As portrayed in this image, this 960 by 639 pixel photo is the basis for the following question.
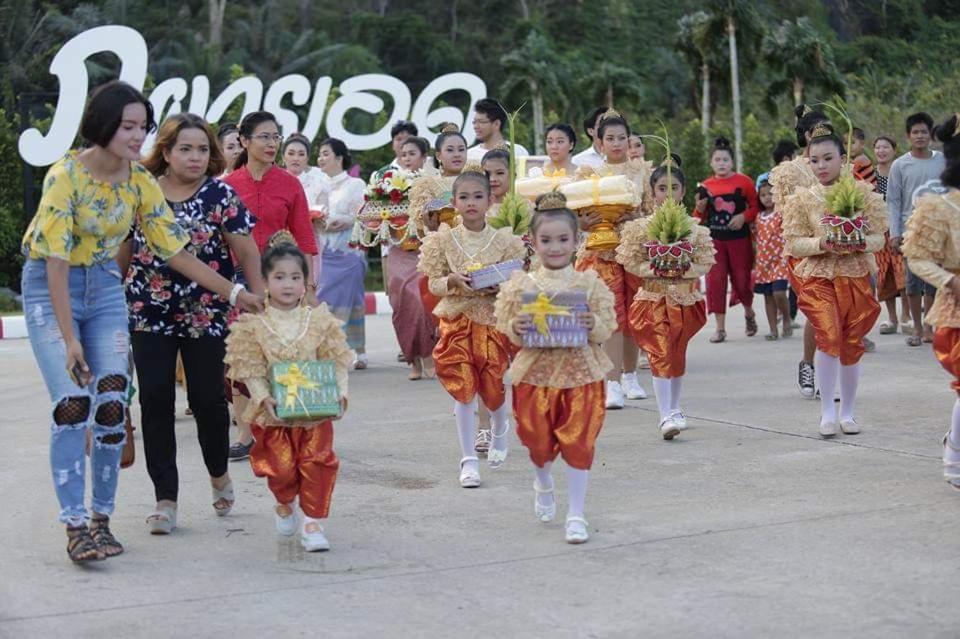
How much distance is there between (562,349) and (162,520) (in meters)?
1.95

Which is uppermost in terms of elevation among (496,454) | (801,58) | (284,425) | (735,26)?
(735,26)

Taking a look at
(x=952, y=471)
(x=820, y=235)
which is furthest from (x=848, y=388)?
(x=952, y=471)

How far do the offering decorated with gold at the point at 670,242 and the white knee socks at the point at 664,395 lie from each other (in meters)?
0.64

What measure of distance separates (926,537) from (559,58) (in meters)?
39.1

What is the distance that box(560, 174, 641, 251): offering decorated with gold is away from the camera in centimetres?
959

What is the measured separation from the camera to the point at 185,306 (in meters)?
6.79

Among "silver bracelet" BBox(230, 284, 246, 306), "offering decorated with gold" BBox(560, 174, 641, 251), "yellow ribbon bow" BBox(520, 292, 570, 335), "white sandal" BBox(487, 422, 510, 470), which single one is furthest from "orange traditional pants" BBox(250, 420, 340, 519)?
"offering decorated with gold" BBox(560, 174, 641, 251)

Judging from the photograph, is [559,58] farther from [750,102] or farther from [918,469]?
[918,469]

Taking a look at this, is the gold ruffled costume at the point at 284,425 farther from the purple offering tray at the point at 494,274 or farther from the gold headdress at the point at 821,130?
the gold headdress at the point at 821,130

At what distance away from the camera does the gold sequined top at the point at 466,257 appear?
7.81 m

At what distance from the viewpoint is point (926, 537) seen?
618 centimetres

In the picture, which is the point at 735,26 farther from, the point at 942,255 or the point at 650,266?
the point at 942,255

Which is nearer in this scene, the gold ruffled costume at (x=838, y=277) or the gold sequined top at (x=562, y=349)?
the gold sequined top at (x=562, y=349)

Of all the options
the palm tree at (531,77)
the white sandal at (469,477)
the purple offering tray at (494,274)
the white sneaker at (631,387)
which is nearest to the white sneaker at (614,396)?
the white sneaker at (631,387)
